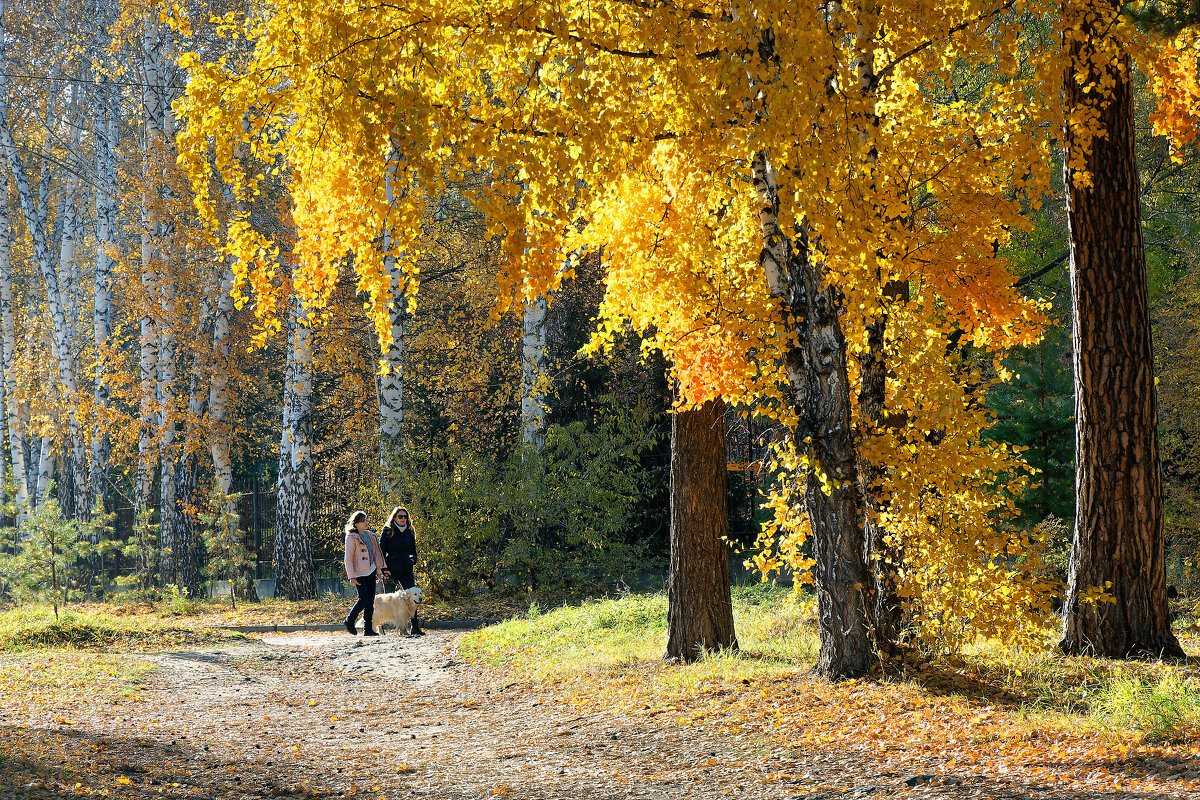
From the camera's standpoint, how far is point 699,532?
8547 millimetres

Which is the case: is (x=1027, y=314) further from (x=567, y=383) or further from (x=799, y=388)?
(x=567, y=383)

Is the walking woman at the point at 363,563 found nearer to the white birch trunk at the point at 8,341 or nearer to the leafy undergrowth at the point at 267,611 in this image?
the leafy undergrowth at the point at 267,611

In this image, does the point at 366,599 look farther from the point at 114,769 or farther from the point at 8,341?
the point at 8,341

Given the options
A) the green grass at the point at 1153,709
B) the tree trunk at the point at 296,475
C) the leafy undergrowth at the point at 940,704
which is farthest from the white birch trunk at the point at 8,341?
the green grass at the point at 1153,709

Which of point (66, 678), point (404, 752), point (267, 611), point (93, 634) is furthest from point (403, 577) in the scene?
point (404, 752)

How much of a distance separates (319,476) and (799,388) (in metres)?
16.9

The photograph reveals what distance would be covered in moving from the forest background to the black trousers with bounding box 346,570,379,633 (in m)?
2.80

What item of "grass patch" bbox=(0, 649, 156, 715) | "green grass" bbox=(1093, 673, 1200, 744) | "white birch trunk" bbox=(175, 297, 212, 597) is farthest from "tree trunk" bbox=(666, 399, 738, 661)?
"white birch trunk" bbox=(175, 297, 212, 597)

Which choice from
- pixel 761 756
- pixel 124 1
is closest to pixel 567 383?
pixel 124 1

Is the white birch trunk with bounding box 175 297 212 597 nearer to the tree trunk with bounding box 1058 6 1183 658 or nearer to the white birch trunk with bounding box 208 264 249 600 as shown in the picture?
the white birch trunk with bounding box 208 264 249 600

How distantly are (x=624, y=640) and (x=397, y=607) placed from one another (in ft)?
10.7

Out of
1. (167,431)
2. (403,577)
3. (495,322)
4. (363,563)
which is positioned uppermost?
(495,322)

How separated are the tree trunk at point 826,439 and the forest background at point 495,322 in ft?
0.71

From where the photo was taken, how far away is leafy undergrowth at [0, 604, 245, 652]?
35.6 ft
